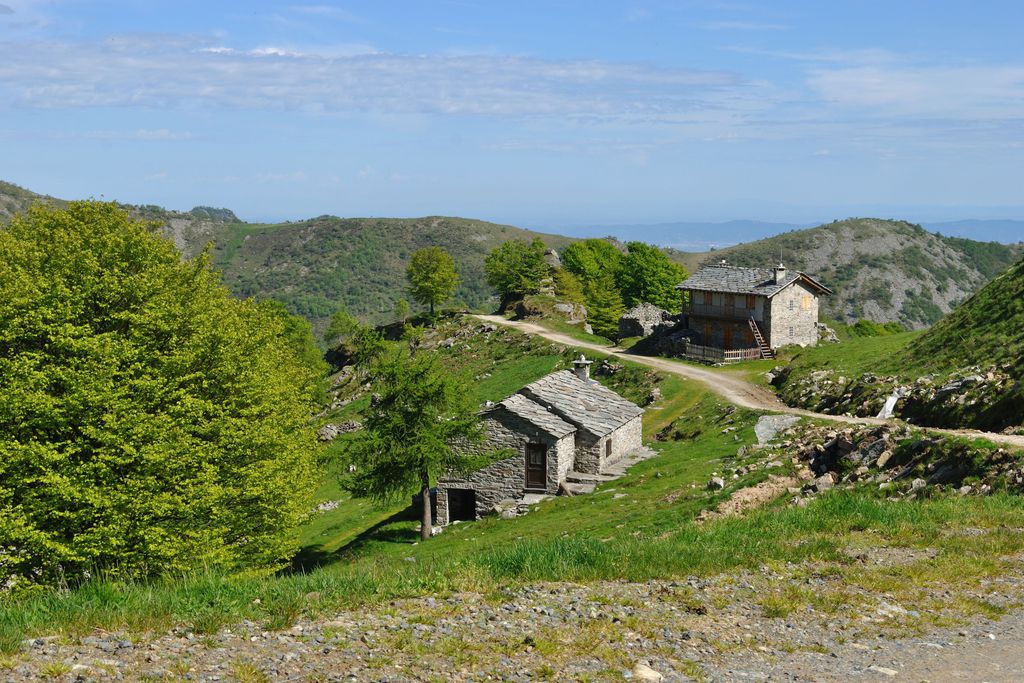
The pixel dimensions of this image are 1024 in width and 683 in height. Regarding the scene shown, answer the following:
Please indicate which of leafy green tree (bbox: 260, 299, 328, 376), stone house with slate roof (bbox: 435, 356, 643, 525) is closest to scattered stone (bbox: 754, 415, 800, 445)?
stone house with slate roof (bbox: 435, 356, 643, 525)

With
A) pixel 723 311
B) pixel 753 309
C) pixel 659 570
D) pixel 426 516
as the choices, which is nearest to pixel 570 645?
pixel 659 570

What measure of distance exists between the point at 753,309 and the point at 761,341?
330cm

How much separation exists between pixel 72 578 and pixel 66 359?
6826 mm

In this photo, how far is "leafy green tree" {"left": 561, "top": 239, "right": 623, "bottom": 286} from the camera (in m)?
123

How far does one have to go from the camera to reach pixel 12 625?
11.9 meters

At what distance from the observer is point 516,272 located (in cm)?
11444

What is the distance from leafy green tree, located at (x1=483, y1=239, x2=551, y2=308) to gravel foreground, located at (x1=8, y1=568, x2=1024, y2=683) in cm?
10026

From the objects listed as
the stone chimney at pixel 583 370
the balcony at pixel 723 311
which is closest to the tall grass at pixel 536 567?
the stone chimney at pixel 583 370

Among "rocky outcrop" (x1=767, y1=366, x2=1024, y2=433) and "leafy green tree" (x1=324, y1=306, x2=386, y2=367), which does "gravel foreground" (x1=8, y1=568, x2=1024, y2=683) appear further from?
"leafy green tree" (x1=324, y1=306, x2=386, y2=367)

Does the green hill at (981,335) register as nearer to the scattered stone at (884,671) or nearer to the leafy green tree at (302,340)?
the scattered stone at (884,671)

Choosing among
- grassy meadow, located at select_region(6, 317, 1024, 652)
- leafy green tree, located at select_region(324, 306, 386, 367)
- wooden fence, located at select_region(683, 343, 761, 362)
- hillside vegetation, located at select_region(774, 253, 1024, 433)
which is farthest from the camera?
leafy green tree, located at select_region(324, 306, 386, 367)

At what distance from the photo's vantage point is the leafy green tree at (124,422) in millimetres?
23984

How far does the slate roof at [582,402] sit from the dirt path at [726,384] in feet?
30.8

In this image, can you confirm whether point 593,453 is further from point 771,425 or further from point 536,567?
point 536,567
